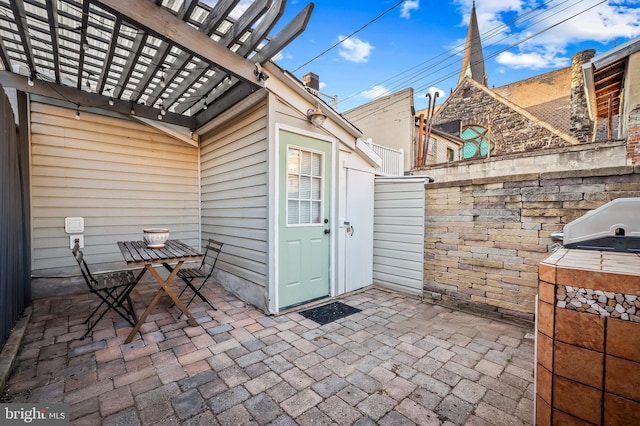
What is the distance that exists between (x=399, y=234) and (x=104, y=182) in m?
4.74

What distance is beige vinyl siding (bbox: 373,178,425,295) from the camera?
402 cm

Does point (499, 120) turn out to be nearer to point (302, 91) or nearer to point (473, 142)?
point (473, 142)

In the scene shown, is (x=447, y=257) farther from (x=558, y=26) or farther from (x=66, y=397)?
(x=558, y=26)

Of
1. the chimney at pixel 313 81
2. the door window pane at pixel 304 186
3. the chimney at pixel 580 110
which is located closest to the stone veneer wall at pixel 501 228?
the door window pane at pixel 304 186

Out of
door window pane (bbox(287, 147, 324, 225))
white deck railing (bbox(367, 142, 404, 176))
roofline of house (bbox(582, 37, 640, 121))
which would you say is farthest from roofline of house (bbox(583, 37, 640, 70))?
door window pane (bbox(287, 147, 324, 225))

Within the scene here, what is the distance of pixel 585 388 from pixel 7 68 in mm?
5534

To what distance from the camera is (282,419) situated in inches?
64.5

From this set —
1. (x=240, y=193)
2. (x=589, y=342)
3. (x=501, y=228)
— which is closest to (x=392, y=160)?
(x=501, y=228)

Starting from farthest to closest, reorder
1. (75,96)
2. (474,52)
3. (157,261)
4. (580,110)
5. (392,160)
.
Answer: (474,52)
(580,110)
(392,160)
(75,96)
(157,261)

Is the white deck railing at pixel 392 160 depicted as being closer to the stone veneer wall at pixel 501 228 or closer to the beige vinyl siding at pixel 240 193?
the stone veneer wall at pixel 501 228

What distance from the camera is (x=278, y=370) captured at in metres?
2.14

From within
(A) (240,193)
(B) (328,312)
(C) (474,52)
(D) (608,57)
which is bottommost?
(B) (328,312)

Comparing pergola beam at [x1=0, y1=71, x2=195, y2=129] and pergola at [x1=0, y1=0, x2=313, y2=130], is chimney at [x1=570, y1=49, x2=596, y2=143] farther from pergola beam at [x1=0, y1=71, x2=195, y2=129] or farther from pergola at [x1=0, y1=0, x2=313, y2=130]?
pergola beam at [x1=0, y1=71, x2=195, y2=129]

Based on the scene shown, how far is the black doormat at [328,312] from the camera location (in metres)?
3.18
